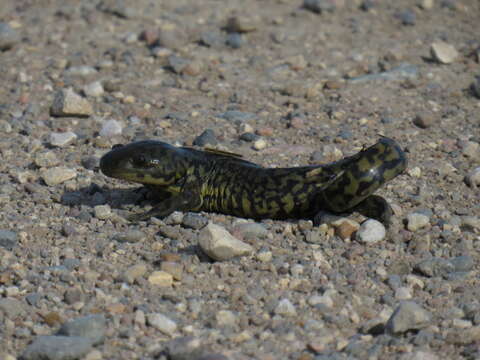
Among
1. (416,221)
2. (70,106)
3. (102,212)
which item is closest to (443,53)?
(416,221)

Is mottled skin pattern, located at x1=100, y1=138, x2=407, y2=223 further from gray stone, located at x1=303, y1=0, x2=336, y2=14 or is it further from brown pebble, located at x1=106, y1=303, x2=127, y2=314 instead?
gray stone, located at x1=303, y1=0, x2=336, y2=14

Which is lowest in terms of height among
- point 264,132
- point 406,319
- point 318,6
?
point 264,132

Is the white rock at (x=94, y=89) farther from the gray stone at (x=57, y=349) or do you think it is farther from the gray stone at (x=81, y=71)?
the gray stone at (x=57, y=349)

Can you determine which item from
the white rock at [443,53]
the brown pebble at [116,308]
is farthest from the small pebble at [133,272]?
the white rock at [443,53]

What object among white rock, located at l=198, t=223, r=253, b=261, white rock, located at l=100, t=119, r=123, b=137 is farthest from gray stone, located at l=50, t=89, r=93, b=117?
white rock, located at l=198, t=223, r=253, b=261

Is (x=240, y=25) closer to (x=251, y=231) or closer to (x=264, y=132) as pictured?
Answer: (x=264, y=132)

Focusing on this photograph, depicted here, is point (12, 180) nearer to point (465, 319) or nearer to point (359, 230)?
point (359, 230)

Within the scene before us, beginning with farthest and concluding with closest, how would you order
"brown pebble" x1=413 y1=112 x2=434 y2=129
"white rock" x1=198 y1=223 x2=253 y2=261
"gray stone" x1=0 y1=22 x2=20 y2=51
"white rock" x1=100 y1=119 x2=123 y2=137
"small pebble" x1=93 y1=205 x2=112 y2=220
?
"gray stone" x1=0 y1=22 x2=20 y2=51
"brown pebble" x1=413 y1=112 x2=434 y2=129
"white rock" x1=100 y1=119 x2=123 y2=137
"small pebble" x1=93 y1=205 x2=112 y2=220
"white rock" x1=198 y1=223 x2=253 y2=261
